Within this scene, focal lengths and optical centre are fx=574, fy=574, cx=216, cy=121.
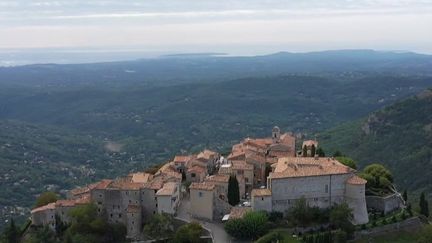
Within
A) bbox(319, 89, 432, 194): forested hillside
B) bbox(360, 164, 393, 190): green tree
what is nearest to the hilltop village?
bbox(360, 164, 393, 190): green tree

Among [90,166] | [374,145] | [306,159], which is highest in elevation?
[306,159]

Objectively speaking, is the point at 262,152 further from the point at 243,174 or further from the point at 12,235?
the point at 12,235

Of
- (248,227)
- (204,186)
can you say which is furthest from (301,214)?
(204,186)

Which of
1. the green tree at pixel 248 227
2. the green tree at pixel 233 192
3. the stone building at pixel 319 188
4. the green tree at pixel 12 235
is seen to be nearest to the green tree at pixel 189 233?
the green tree at pixel 248 227

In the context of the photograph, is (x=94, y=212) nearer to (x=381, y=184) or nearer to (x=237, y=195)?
(x=237, y=195)

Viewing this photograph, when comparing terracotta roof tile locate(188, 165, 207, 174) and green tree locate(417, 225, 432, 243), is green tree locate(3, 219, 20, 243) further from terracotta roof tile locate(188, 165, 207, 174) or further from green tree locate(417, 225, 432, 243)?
green tree locate(417, 225, 432, 243)

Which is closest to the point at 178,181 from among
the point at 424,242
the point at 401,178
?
the point at 424,242

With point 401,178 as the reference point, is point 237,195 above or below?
above
